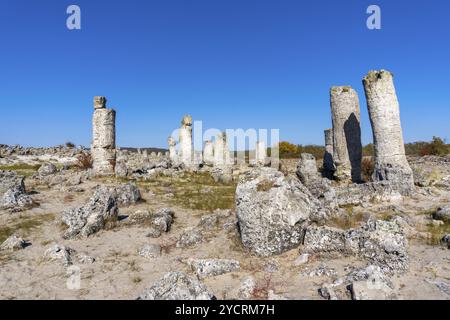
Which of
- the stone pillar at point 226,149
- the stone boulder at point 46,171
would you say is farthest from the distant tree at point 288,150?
the stone boulder at point 46,171

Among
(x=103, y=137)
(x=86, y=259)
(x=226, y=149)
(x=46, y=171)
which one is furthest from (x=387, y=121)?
(x=226, y=149)

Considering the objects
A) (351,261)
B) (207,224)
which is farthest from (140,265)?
(351,261)

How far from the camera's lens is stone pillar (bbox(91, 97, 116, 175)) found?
18.9 meters

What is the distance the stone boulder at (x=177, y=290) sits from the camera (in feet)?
14.9

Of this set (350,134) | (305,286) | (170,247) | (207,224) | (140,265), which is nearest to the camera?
(305,286)

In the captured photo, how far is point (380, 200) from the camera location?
12.0 m

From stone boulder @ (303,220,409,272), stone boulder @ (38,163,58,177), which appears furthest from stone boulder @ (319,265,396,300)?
stone boulder @ (38,163,58,177)

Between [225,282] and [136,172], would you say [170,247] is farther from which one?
[136,172]

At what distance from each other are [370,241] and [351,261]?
0.51 meters

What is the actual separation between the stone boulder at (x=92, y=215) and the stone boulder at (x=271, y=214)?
3962mm

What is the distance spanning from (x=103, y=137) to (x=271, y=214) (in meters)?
14.4

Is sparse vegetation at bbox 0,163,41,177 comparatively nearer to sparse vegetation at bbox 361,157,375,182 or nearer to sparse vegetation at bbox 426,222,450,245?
sparse vegetation at bbox 361,157,375,182

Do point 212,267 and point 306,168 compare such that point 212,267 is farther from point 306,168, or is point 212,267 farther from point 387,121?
point 306,168

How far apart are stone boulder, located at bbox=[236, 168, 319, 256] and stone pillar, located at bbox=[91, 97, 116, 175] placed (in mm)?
13597
